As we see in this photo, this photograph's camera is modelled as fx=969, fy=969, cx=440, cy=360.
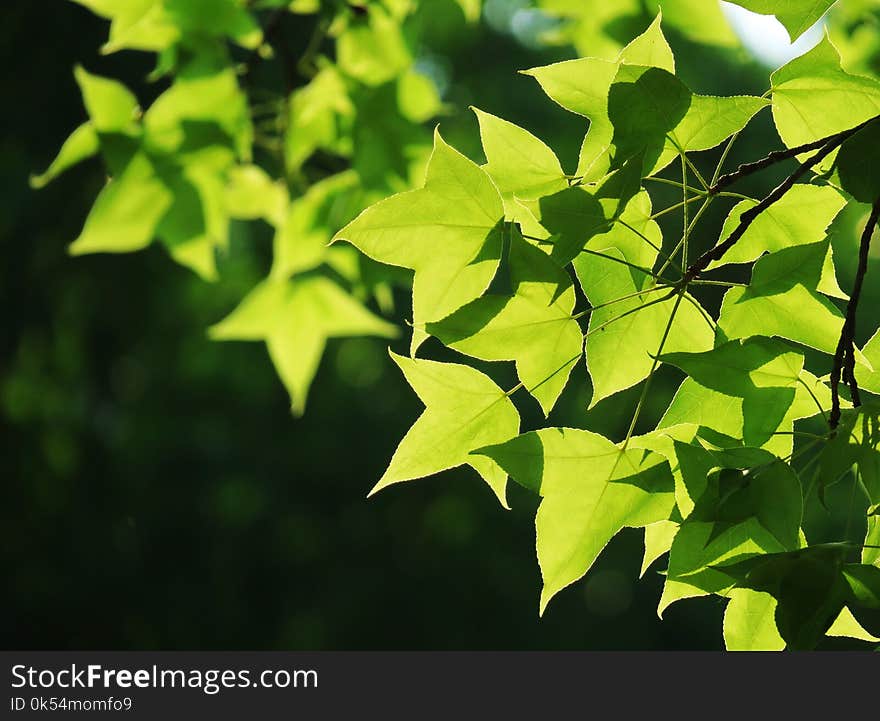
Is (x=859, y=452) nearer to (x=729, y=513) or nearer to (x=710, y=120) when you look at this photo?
(x=729, y=513)

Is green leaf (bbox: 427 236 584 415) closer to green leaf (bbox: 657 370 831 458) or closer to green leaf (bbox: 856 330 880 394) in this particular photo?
green leaf (bbox: 657 370 831 458)

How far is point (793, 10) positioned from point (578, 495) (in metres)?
0.30

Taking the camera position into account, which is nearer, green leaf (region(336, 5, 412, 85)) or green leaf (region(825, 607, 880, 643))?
green leaf (region(825, 607, 880, 643))

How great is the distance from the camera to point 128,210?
118 centimetres

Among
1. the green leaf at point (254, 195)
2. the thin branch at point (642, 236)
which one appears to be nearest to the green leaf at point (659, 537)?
the thin branch at point (642, 236)

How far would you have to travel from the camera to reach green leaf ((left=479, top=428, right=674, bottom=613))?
57 cm

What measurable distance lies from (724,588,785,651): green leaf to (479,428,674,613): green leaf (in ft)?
0.23

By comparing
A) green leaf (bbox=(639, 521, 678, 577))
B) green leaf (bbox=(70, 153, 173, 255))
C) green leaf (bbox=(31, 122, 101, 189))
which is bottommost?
green leaf (bbox=(70, 153, 173, 255))

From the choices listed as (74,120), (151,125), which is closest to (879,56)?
(151,125)

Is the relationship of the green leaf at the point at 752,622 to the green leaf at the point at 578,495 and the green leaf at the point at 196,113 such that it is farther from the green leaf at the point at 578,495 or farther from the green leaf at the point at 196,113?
the green leaf at the point at 196,113

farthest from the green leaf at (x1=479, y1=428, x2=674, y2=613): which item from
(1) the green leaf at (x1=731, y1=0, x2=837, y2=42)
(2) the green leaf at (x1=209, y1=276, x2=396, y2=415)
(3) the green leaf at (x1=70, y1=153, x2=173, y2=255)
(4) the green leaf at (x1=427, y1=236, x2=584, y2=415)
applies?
(2) the green leaf at (x1=209, y1=276, x2=396, y2=415)

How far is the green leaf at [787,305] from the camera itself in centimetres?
56

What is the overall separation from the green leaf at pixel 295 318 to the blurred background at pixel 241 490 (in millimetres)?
2931

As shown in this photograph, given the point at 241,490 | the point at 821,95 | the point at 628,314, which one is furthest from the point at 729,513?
the point at 241,490
